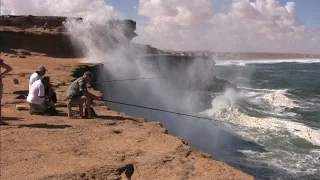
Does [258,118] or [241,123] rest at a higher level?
[258,118]

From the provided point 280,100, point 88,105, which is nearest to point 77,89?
point 88,105

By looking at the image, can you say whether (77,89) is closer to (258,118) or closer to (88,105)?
(88,105)

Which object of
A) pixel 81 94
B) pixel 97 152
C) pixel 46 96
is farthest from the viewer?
pixel 46 96

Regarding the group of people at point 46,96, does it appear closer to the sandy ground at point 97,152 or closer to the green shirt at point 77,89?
the green shirt at point 77,89

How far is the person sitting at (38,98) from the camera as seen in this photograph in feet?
25.8

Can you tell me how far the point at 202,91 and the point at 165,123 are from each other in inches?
380

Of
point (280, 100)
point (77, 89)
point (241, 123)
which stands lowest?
point (241, 123)

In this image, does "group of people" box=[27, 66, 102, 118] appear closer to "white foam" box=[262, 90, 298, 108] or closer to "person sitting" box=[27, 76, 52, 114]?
"person sitting" box=[27, 76, 52, 114]

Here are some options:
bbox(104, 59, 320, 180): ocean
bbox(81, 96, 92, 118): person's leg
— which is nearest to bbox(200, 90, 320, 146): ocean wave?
bbox(104, 59, 320, 180): ocean

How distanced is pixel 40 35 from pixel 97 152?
2461 centimetres

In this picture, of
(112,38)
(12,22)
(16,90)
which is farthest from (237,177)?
(12,22)

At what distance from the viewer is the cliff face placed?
27.5m

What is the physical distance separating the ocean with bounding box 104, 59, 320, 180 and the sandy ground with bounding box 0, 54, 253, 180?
5.53 meters

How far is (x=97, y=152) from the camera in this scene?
5715 mm
